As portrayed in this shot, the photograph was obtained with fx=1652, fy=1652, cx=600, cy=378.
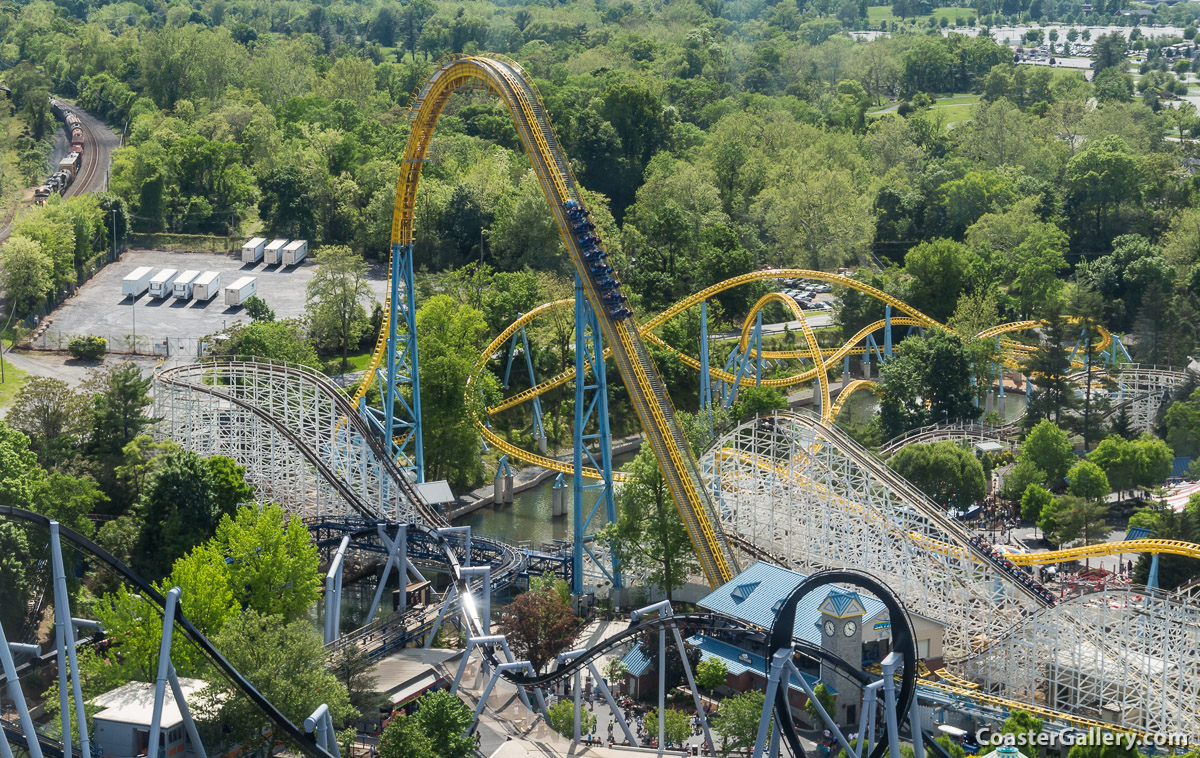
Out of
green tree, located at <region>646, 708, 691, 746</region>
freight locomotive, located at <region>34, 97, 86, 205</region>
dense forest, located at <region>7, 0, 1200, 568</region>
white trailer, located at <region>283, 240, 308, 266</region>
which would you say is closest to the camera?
green tree, located at <region>646, 708, 691, 746</region>

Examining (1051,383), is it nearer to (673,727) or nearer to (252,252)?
(673,727)

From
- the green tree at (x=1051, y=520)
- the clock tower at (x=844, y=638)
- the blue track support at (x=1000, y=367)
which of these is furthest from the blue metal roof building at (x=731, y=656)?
the blue track support at (x=1000, y=367)

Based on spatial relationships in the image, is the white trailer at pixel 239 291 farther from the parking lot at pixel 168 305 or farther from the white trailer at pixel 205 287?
the white trailer at pixel 205 287

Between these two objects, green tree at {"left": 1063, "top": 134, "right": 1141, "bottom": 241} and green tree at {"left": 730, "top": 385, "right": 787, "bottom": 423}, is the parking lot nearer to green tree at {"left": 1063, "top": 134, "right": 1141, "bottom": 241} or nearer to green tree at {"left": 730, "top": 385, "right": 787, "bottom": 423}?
green tree at {"left": 730, "top": 385, "right": 787, "bottom": 423}

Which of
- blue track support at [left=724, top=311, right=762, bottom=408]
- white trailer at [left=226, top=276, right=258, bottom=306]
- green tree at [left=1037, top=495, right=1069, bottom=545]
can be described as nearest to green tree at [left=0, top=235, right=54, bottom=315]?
white trailer at [left=226, top=276, right=258, bottom=306]

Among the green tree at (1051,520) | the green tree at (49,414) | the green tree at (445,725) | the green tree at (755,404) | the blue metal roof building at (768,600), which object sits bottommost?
the green tree at (1051,520)

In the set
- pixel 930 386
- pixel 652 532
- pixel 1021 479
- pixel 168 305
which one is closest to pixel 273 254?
pixel 168 305
